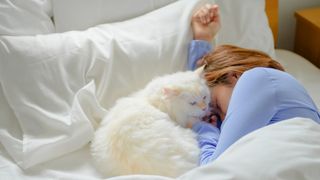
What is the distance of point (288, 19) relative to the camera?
208 cm

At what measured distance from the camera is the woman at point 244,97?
1.00 metres

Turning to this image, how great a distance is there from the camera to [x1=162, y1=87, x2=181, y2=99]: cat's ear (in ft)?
3.84

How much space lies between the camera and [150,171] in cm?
105

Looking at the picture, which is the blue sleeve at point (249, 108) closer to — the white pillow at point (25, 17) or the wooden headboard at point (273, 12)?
the white pillow at point (25, 17)

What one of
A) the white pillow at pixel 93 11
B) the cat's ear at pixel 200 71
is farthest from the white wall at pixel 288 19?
the cat's ear at pixel 200 71

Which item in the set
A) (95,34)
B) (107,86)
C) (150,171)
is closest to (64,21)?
(95,34)

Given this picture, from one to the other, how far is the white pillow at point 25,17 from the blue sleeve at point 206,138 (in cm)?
59

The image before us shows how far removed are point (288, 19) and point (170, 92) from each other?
1153 millimetres

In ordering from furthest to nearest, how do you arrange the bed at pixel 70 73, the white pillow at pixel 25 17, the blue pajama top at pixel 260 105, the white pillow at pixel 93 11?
1. the white pillow at pixel 93 11
2. the white pillow at pixel 25 17
3. the bed at pixel 70 73
4. the blue pajama top at pixel 260 105

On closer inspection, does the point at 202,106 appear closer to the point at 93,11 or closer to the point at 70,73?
the point at 70,73

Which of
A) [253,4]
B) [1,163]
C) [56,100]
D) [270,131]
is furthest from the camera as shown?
[253,4]

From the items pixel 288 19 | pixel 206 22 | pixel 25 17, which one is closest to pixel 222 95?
pixel 206 22

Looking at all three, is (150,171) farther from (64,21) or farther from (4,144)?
(64,21)

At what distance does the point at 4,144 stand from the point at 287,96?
76 cm
